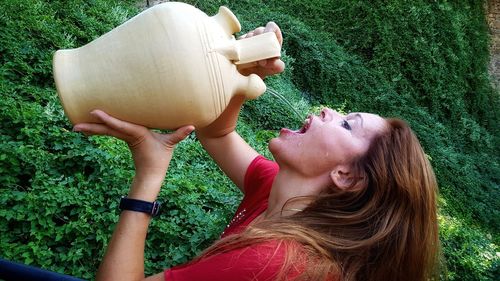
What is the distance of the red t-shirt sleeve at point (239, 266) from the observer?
1.20m

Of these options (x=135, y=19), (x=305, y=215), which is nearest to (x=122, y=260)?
(x=305, y=215)

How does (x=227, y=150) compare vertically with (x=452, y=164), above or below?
above

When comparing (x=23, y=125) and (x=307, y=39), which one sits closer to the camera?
(x=23, y=125)

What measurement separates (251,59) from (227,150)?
1.71 ft

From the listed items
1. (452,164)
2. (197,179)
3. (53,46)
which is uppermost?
(53,46)

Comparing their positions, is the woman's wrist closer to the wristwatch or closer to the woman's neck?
the wristwatch

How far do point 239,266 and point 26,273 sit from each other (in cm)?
51

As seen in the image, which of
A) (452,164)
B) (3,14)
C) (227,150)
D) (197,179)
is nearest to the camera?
(227,150)

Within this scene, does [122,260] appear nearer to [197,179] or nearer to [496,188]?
[197,179]

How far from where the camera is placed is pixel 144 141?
4.62 feet

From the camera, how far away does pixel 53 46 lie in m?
3.88

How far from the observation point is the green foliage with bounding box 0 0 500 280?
227cm

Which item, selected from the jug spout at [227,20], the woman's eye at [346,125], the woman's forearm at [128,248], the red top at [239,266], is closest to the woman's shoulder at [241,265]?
the red top at [239,266]

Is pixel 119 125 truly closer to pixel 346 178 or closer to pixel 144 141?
pixel 144 141
